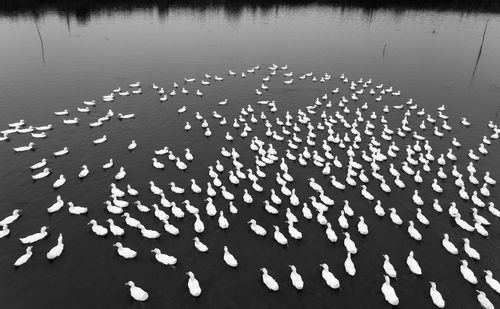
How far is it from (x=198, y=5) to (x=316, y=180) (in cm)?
12728

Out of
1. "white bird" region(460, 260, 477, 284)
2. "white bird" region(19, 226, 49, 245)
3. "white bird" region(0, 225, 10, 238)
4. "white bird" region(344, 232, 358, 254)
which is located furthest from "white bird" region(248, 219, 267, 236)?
"white bird" region(0, 225, 10, 238)

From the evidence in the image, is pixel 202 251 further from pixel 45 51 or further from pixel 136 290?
pixel 45 51

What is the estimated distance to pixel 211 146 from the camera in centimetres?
5075

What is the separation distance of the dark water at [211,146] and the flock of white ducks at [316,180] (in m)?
0.62

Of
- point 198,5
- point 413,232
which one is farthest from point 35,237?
point 198,5

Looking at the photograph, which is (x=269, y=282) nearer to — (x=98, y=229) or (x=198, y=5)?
(x=98, y=229)

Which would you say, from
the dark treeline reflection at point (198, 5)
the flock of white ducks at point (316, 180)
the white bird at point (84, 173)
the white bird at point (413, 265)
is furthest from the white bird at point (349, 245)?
the dark treeline reflection at point (198, 5)

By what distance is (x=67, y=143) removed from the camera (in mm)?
50375

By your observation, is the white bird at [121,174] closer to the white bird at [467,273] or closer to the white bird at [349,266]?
the white bird at [349,266]

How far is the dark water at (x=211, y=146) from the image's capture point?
A: 29.0 m

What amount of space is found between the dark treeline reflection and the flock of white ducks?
87.7 m

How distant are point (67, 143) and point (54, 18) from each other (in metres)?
91.9

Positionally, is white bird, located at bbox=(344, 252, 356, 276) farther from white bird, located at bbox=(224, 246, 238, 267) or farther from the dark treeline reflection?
the dark treeline reflection

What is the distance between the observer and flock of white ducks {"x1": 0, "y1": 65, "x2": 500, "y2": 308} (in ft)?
103
